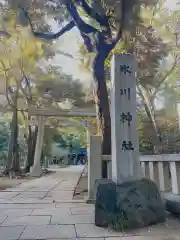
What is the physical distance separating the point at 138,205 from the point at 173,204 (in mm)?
554

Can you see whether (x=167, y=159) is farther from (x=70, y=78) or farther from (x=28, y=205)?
(x=70, y=78)

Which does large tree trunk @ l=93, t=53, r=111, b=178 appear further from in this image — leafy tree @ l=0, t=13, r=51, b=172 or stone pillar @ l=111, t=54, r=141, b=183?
leafy tree @ l=0, t=13, r=51, b=172

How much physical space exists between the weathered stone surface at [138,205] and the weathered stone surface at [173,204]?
172mm

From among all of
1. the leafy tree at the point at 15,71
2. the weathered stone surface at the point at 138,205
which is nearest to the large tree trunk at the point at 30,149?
the leafy tree at the point at 15,71

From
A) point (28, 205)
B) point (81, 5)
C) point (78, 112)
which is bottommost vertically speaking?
point (28, 205)

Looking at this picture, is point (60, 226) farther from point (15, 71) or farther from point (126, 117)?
point (15, 71)

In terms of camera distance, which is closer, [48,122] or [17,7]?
[17,7]

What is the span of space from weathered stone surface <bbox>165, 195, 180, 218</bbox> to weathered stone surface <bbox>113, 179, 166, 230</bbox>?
0.17 m

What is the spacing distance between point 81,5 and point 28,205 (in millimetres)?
4743

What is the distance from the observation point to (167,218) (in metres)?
3.15

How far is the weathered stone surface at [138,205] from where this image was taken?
2811 millimetres

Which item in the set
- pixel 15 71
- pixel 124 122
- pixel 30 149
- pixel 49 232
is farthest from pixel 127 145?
pixel 30 149

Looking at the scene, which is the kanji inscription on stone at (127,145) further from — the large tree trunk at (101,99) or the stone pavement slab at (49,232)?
the large tree trunk at (101,99)

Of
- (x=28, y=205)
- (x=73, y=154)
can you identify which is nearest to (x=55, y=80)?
(x=28, y=205)
